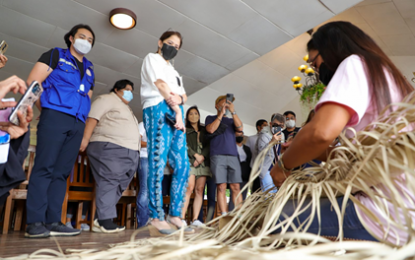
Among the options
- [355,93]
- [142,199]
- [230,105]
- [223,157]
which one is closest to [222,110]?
[230,105]

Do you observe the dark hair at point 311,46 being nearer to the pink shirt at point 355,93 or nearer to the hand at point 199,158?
the pink shirt at point 355,93

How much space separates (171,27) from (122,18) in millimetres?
515

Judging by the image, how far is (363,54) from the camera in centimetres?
60

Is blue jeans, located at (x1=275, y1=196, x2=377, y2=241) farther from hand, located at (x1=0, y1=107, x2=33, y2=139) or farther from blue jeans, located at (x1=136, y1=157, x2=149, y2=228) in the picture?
blue jeans, located at (x1=136, y1=157, x2=149, y2=228)

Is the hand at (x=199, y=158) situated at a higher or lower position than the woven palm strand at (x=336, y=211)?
higher

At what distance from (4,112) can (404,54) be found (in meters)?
5.52

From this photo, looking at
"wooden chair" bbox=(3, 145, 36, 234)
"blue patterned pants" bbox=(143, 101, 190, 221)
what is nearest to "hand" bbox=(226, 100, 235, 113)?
"blue patterned pants" bbox=(143, 101, 190, 221)

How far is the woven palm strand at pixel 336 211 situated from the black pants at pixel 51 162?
1208mm

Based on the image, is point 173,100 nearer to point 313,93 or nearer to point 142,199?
point 142,199

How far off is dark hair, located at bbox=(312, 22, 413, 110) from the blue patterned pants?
95 cm

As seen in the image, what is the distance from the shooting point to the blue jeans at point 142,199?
7.92 feet

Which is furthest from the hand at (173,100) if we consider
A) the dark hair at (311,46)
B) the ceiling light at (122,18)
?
the ceiling light at (122,18)

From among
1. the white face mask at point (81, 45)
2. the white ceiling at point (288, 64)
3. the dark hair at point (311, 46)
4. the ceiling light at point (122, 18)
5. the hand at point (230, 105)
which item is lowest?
the dark hair at point (311, 46)

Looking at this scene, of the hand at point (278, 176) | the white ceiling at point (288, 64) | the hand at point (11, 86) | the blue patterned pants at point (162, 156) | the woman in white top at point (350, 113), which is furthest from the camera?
the white ceiling at point (288, 64)
